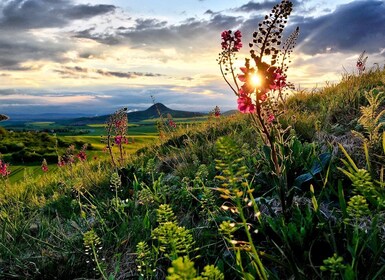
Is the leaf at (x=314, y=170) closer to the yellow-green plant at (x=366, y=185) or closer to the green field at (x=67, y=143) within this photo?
the yellow-green plant at (x=366, y=185)

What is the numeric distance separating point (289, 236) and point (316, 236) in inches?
8.0

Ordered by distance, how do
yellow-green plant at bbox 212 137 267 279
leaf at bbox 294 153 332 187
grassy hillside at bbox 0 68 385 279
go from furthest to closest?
leaf at bbox 294 153 332 187 → grassy hillside at bbox 0 68 385 279 → yellow-green plant at bbox 212 137 267 279

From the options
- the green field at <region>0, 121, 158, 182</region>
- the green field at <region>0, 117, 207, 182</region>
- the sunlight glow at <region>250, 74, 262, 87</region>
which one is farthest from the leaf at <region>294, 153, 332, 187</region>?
the green field at <region>0, 121, 158, 182</region>

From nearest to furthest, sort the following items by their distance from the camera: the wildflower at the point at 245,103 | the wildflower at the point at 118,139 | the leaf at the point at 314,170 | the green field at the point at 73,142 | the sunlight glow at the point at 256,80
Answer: the sunlight glow at the point at 256,80
the wildflower at the point at 245,103
the leaf at the point at 314,170
the wildflower at the point at 118,139
the green field at the point at 73,142

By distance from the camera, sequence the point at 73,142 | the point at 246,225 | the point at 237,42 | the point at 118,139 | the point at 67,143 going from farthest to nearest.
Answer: the point at 67,143 < the point at 73,142 < the point at 118,139 < the point at 237,42 < the point at 246,225

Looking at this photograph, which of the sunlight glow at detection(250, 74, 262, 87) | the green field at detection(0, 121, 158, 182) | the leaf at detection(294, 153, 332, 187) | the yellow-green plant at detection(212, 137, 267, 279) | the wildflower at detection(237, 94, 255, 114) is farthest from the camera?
the green field at detection(0, 121, 158, 182)

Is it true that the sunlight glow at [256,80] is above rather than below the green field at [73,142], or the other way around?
above

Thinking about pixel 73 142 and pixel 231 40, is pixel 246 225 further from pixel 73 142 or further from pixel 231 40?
pixel 73 142

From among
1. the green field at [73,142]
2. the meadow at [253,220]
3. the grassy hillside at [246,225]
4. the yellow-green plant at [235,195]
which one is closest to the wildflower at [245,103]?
the meadow at [253,220]

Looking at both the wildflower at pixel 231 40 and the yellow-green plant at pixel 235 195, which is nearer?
the yellow-green plant at pixel 235 195

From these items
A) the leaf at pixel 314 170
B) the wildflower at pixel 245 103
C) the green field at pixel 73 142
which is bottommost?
the green field at pixel 73 142

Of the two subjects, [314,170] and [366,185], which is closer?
[366,185]

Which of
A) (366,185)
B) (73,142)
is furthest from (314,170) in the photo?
(73,142)

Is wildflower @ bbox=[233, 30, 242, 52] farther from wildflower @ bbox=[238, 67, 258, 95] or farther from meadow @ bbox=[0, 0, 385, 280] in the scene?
wildflower @ bbox=[238, 67, 258, 95]
